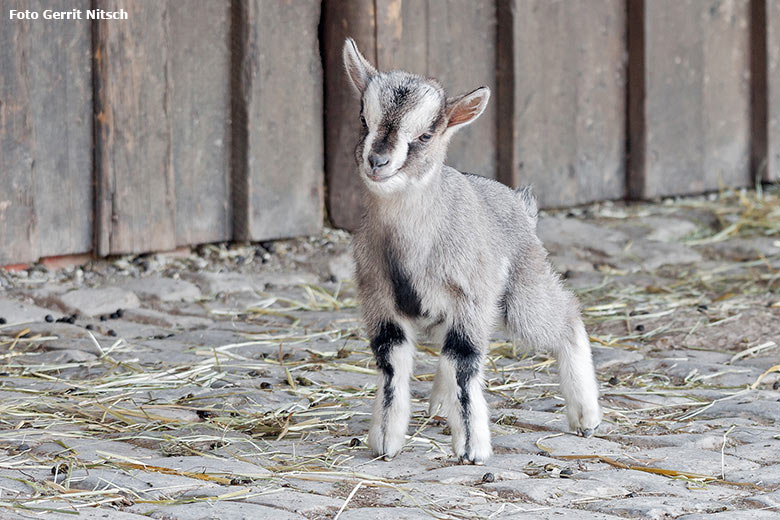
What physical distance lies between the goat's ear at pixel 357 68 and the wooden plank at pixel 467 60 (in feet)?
10.9

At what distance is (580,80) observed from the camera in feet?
27.1

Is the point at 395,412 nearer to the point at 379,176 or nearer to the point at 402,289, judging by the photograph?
the point at 402,289

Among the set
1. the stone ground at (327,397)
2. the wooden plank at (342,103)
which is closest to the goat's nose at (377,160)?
the stone ground at (327,397)

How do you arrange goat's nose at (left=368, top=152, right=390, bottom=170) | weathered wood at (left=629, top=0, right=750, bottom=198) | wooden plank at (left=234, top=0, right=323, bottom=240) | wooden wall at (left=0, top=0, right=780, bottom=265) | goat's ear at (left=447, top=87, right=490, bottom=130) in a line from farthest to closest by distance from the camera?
1. weathered wood at (left=629, top=0, right=750, bottom=198)
2. wooden plank at (left=234, top=0, right=323, bottom=240)
3. wooden wall at (left=0, top=0, right=780, bottom=265)
4. goat's ear at (left=447, top=87, right=490, bottom=130)
5. goat's nose at (left=368, top=152, right=390, bottom=170)

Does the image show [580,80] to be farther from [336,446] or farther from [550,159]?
[336,446]

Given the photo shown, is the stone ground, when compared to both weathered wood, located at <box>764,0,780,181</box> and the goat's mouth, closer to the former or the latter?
the goat's mouth

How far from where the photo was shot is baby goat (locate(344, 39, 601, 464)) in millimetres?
3820

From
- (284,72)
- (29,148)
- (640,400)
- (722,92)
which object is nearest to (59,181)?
(29,148)

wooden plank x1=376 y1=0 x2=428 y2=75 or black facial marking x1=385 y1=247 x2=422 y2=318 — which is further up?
wooden plank x1=376 y1=0 x2=428 y2=75

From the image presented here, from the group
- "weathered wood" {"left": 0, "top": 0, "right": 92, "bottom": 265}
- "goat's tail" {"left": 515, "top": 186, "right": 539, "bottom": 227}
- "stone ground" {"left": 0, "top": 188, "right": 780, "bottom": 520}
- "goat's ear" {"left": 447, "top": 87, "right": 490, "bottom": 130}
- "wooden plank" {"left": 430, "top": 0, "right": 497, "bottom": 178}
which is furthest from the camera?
"wooden plank" {"left": 430, "top": 0, "right": 497, "bottom": 178}

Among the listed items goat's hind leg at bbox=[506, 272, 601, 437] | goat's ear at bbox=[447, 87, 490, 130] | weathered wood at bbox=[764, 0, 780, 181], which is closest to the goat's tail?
goat's hind leg at bbox=[506, 272, 601, 437]

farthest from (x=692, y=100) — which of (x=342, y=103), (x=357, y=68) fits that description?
(x=357, y=68)

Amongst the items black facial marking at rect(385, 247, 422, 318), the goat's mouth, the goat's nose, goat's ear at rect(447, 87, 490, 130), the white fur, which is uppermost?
goat's ear at rect(447, 87, 490, 130)

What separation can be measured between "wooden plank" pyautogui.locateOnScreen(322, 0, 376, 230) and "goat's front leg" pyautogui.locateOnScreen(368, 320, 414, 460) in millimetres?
3008
